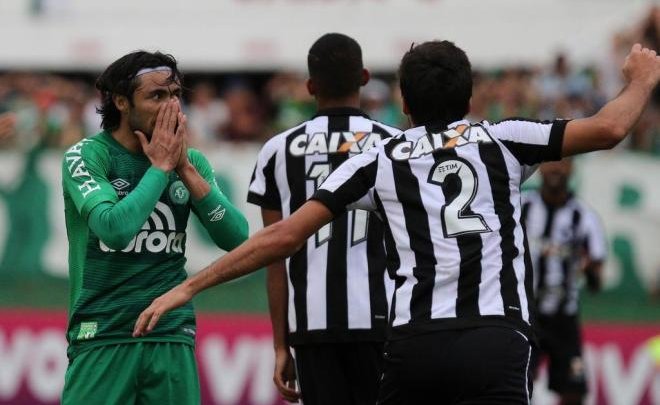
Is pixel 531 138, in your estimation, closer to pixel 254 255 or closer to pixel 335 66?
pixel 254 255

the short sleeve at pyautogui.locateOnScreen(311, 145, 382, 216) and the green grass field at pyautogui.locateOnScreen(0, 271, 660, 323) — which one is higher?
the short sleeve at pyautogui.locateOnScreen(311, 145, 382, 216)

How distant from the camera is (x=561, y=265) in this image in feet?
34.8

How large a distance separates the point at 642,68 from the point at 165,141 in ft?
6.21

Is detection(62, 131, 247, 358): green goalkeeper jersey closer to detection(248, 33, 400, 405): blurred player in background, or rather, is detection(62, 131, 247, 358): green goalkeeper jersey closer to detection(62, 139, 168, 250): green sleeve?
detection(62, 139, 168, 250): green sleeve

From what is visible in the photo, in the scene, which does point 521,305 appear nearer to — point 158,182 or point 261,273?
point 158,182

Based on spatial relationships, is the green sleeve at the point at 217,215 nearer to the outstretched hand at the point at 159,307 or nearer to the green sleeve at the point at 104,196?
the green sleeve at the point at 104,196

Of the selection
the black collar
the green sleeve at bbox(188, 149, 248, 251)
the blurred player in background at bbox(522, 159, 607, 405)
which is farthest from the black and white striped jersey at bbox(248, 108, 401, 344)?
the blurred player in background at bbox(522, 159, 607, 405)

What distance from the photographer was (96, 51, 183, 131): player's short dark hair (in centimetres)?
554

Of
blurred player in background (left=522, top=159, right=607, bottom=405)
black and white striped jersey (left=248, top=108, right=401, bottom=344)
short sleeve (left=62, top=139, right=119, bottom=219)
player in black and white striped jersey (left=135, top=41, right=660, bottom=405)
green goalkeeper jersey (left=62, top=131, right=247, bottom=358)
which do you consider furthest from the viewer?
blurred player in background (left=522, top=159, right=607, bottom=405)

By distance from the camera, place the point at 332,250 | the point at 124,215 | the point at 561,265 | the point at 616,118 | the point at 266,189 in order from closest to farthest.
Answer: the point at 616,118 → the point at 124,215 → the point at 332,250 → the point at 266,189 → the point at 561,265

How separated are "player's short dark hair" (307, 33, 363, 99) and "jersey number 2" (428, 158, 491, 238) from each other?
4.90 feet

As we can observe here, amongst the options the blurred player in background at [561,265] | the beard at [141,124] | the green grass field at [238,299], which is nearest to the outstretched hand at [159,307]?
the beard at [141,124]

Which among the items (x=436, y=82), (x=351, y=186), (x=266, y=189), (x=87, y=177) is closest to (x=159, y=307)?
(x=87, y=177)

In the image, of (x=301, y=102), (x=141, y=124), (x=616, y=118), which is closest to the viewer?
(x=616, y=118)
